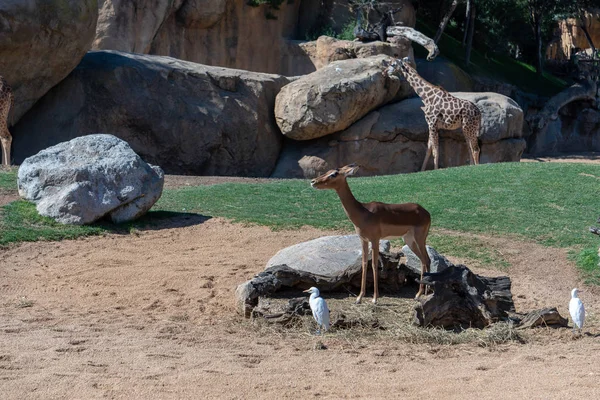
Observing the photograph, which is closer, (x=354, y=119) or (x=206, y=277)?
(x=206, y=277)

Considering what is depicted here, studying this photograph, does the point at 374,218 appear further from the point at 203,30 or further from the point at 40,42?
the point at 203,30

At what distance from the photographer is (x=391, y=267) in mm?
8797

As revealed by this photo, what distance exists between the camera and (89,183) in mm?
11539

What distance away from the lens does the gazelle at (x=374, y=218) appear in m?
8.02

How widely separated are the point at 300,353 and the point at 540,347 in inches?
79.1

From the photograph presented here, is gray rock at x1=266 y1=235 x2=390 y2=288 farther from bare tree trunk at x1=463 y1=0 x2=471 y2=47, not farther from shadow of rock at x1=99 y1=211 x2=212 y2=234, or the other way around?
bare tree trunk at x1=463 y1=0 x2=471 y2=47

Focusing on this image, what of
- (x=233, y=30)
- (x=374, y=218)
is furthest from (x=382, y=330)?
(x=233, y=30)

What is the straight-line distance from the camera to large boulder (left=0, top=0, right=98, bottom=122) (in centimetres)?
1570

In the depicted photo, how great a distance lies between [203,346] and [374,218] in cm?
207

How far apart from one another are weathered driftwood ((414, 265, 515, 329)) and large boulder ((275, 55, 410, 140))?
10686mm

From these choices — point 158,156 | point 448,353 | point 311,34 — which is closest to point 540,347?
point 448,353

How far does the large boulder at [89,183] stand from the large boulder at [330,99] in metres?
6.74

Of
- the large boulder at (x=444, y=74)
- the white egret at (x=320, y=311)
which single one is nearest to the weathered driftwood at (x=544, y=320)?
the white egret at (x=320, y=311)

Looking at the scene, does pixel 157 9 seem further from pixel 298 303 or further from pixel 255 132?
pixel 298 303
